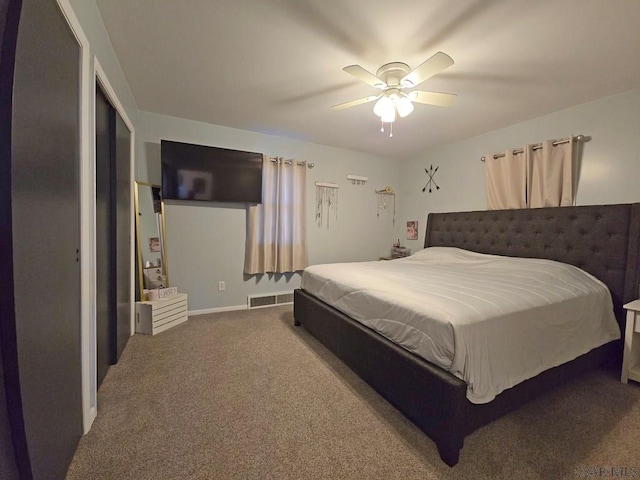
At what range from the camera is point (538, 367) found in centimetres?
155

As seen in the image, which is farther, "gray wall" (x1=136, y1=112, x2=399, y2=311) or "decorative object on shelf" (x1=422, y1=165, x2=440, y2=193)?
"decorative object on shelf" (x1=422, y1=165, x2=440, y2=193)

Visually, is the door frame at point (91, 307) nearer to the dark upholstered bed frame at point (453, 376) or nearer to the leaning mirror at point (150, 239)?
the leaning mirror at point (150, 239)

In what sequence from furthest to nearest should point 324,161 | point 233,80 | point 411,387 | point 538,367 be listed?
point 324,161
point 233,80
point 538,367
point 411,387

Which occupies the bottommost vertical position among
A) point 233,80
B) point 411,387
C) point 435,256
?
point 411,387

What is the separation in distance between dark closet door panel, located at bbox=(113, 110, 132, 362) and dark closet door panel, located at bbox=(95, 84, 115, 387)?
0.08m

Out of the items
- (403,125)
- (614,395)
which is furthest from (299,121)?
(614,395)

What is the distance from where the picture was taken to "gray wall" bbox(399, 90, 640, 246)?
226 centimetres

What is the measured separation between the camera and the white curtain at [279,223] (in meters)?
3.56

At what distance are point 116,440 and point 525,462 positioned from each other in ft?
6.84

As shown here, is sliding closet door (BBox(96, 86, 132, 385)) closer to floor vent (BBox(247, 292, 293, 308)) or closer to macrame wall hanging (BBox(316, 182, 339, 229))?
floor vent (BBox(247, 292, 293, 308))

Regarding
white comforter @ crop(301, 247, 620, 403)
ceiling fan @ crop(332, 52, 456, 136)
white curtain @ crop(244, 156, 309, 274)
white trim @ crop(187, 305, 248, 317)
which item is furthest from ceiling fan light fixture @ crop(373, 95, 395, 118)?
white trim @ crop(187, 305, 248, 317)

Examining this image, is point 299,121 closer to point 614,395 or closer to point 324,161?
point 324,161

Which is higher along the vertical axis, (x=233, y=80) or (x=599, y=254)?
(x=233, y=80)

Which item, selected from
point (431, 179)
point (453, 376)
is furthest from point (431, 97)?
point (431, 179)
